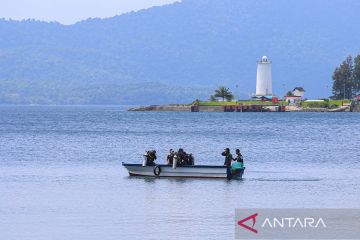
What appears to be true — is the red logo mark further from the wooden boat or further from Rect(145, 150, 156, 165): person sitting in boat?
Rect(145, 150, 156, 165): person sitting in boat

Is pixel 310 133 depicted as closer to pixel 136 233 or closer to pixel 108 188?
pixel 108 188

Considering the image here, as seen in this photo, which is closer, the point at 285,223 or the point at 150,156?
the point at 285,223

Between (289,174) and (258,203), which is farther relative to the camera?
(289,174)

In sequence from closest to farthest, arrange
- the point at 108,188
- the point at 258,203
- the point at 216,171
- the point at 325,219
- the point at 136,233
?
the point at 136,233 < the point at 325,219 < the point at 258,203 < the point at 108,188 < the point at 216,171

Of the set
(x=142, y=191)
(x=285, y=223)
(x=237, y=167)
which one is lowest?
(x=142, y=191)

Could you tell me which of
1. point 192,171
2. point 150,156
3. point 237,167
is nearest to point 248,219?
point 237,167

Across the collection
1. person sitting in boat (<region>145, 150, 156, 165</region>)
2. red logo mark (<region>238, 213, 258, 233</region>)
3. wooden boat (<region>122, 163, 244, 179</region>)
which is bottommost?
red logo mark (<region>238, 213, 258, 233</region>)

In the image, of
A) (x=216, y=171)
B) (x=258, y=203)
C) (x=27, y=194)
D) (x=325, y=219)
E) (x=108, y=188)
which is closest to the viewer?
(x=325, y=219)

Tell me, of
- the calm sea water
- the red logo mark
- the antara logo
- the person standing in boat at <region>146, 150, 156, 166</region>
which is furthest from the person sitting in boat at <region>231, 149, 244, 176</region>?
Result: the antara logo

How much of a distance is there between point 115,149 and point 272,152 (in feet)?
51.7

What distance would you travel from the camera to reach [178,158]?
66.6 m

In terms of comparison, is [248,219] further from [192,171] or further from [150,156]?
[150,156]

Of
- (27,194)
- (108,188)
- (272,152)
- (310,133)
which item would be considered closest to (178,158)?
(108,188)

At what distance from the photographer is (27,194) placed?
57562 millimetres
